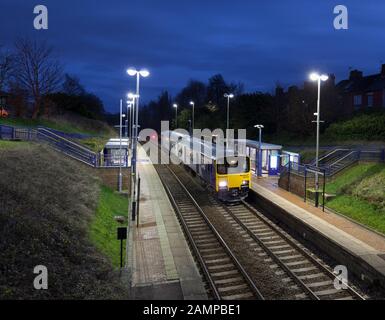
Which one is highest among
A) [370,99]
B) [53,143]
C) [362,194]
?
[370,99]

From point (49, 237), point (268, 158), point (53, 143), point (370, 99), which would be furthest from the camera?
point (370, 99)

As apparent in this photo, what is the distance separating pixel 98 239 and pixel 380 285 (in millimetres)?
8848

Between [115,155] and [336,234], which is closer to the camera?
[336,234]

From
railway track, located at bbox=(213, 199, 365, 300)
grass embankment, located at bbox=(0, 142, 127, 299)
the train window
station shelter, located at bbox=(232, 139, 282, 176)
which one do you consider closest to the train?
the train window

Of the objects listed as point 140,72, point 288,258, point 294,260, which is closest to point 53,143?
point 140,72

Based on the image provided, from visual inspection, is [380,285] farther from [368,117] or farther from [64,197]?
[368,117]

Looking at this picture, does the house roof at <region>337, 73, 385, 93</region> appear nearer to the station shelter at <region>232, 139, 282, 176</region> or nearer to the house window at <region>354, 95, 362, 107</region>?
the house window at <region>354, 95, 362, 107</region>

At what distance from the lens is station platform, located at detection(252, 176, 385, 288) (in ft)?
39.3

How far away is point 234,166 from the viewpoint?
21875 mm

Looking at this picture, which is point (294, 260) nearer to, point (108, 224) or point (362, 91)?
point (108, 224)

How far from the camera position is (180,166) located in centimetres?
4006

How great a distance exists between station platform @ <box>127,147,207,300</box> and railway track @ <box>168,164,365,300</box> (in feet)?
9.15

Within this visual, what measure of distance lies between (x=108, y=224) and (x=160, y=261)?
12.3ft

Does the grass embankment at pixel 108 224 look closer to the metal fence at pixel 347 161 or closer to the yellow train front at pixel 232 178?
the yellow train front at pixel 232 178
